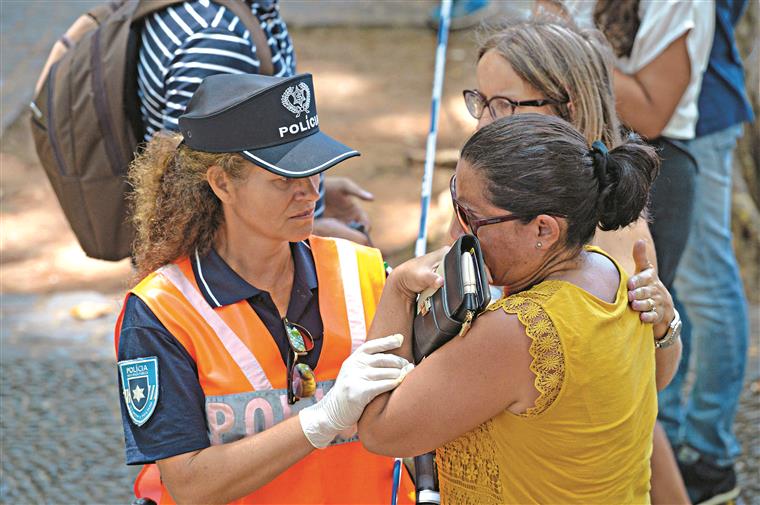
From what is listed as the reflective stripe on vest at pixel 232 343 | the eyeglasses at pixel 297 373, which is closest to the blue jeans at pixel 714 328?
the eyeglasses at pixel 297 373

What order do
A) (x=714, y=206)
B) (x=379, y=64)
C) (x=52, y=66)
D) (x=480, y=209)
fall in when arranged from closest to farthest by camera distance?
1. (x=480, y=209)
2. (x=52, y=66)
3. (x=714, y=206)
4. (x=379, y=64)

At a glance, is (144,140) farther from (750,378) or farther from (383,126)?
(383,126)

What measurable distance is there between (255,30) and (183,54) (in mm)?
229

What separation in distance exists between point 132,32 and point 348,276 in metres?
1.10

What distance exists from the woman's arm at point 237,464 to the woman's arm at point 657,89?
1.58m

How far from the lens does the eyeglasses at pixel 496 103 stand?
233cm

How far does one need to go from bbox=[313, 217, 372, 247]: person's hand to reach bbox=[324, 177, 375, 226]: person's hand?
8.9 inches

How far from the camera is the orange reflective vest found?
2.02 meters

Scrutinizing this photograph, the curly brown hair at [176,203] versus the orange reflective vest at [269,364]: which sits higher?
the curly brown hair at [176,203]

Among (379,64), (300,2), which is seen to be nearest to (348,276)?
(379,64)

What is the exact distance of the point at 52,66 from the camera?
3059mm

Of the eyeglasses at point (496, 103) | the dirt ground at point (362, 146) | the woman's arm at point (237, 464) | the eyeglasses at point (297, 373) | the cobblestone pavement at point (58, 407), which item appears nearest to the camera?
the woman's arm at point (237, 464)

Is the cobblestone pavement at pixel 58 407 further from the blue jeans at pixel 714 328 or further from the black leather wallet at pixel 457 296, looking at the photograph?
the black leather wallet at pixel 457 296

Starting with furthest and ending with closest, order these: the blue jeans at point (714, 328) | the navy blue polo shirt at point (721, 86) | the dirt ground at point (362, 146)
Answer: the dirt ground at point (362, 146)
the blue jeans at point (714, 328)
the navy blue polo shirt at point (721, 86)
